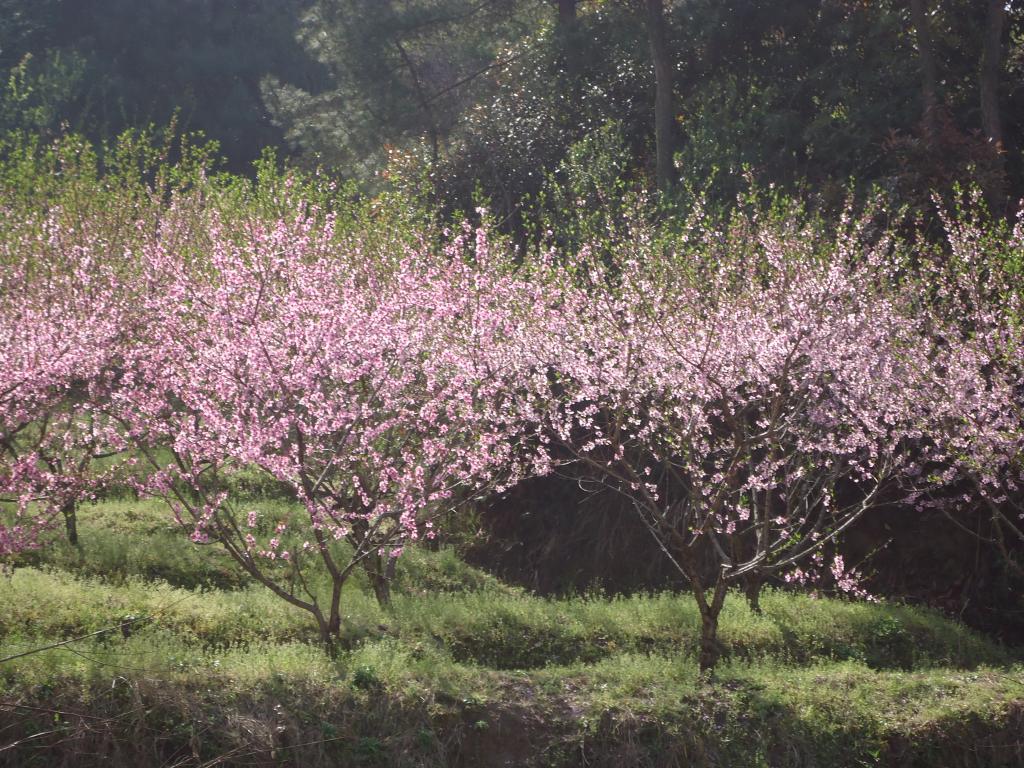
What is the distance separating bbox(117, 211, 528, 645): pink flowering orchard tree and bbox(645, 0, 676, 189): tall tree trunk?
10.5 m

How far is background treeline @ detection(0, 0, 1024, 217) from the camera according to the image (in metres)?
18.7

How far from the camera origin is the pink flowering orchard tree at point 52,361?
9.80 m

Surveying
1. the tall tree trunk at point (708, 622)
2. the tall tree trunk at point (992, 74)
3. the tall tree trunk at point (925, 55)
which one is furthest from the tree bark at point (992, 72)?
the tall tree trunk at point (708, 622)

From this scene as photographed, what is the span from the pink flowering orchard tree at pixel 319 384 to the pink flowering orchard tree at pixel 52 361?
520 mm

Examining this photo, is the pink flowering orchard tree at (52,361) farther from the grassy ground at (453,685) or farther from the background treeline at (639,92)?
the background treeline at (639,92)

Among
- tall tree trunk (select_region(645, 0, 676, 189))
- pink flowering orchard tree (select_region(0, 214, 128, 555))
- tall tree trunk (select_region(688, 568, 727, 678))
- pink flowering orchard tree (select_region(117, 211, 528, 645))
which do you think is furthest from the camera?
tall tree trunk (select_region(645, 0, 676, 189))

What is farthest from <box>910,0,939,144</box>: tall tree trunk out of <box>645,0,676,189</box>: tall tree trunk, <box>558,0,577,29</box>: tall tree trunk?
<box>558,0,577,29</box>: tall tree trunk

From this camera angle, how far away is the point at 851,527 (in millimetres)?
14867

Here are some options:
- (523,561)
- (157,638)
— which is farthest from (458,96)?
(157,638)

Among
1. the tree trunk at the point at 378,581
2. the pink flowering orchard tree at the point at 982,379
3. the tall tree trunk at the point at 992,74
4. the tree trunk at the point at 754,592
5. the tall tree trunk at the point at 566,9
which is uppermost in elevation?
the tall tree trunk at the point at 566,9

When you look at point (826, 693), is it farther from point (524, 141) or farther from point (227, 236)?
point (524, 141)

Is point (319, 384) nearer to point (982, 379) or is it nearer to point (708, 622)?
point (708, 622)

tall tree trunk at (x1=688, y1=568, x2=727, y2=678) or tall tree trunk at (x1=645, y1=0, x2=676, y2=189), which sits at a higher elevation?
tall tree trunk at (x1=645, y1=0, x2=676, y2=189)

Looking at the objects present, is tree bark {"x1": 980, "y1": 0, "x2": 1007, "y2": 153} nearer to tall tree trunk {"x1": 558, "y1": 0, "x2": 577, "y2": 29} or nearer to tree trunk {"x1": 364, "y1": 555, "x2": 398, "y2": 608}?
tall tree trunk {"x1": 558, "y1": 0, "x2": 577, "y2": 29}
